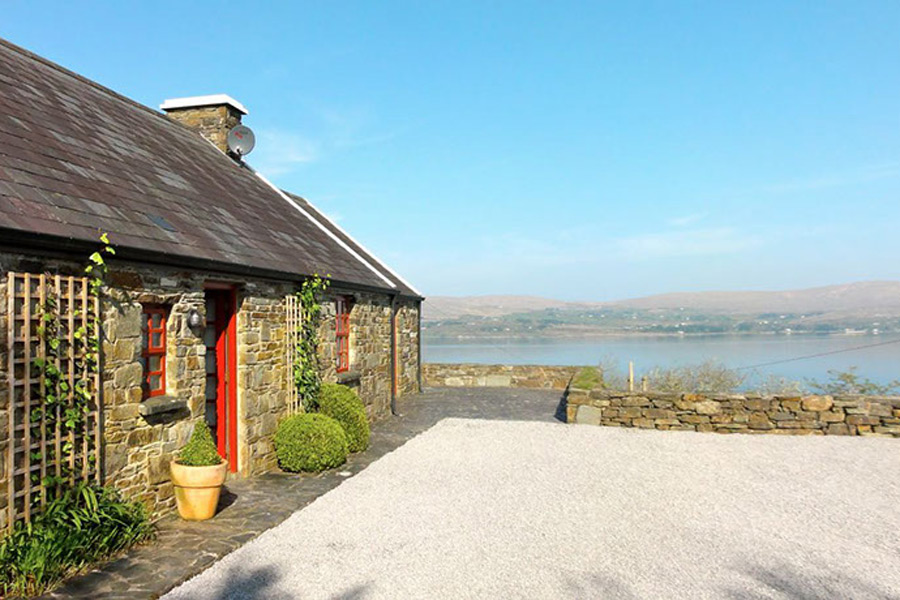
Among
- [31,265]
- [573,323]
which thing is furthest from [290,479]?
[573,323]

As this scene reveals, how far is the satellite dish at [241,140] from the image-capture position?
43.7ft

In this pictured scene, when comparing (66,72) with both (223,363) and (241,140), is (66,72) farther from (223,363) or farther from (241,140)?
(223,363)

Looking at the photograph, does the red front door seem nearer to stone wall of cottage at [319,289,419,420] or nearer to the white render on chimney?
stone wall of cottage at [319,289,419,420]

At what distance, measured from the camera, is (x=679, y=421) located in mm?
11367

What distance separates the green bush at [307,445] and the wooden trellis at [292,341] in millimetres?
447

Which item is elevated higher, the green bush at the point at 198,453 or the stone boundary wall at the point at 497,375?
the green bush at the point at 198,453

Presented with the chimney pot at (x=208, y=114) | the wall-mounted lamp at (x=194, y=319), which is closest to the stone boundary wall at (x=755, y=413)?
the wall-mounted lamp at (x=194, y=319)

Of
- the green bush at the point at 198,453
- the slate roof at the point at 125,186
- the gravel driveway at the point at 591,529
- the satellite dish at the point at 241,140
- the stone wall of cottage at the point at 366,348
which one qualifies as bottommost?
the gravel driveway at the point at 591,529

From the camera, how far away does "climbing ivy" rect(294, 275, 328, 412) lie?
30.0 feet

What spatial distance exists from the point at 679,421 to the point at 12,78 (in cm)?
1216

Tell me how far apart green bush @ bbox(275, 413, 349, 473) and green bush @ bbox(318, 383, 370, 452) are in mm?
862

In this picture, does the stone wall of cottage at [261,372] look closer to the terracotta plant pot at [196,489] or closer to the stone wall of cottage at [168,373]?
the stone wall of cottage at [168,373]

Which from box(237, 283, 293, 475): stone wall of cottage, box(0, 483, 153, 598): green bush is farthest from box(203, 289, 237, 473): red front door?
box(0, 483, 153, 598): green bush

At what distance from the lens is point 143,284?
602 centimetres
